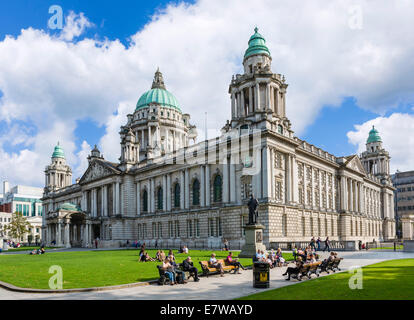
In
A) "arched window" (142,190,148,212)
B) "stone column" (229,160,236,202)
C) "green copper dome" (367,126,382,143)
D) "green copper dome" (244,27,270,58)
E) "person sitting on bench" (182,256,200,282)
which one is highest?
"green copper dome" (244,27,270,58)

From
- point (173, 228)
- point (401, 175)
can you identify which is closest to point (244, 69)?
point (173, 228)

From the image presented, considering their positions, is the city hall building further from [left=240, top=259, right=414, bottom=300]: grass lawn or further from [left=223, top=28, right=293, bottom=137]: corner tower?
[left=240, top=259, right=414, bottom=300]: grass lawn

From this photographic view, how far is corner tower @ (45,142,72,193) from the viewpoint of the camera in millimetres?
108500

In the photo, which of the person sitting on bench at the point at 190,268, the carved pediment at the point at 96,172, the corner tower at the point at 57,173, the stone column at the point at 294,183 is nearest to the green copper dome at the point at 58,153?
the corner tower at the point at 57,173

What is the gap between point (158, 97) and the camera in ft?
334

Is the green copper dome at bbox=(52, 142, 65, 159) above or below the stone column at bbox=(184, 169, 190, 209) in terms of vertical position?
above

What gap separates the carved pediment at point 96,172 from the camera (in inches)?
3083

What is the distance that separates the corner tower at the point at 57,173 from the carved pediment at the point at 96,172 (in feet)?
79.2

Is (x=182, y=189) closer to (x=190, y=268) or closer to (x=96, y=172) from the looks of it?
(x=96, y=172)

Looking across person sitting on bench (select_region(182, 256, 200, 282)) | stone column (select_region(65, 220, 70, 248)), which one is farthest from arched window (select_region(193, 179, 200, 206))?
person sitting on bench (select_region(182, 256, 200, 282))

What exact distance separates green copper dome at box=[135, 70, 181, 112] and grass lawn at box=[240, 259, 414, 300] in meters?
85.1

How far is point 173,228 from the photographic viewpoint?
6594cm

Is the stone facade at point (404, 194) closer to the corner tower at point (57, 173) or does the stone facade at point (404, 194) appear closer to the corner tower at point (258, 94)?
the corner tower at point (258, 94)

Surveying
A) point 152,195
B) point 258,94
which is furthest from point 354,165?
point 152,195
